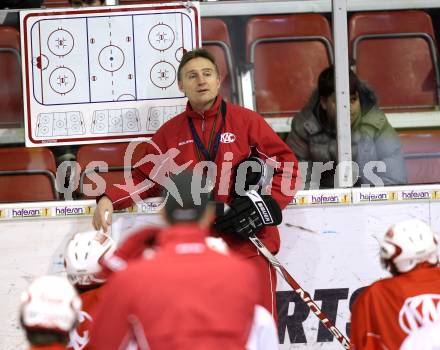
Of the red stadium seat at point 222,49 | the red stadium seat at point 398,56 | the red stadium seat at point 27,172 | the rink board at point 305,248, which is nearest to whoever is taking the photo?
the rink board at point 305,248

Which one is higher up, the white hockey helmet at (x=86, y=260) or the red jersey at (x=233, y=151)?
the red jersey at (x=233, y=151)

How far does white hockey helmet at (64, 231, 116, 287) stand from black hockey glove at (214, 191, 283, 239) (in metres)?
0.79

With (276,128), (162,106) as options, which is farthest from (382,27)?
(162,106)

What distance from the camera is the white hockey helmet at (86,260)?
3.71m

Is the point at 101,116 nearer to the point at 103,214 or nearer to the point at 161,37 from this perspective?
the point at 161,37

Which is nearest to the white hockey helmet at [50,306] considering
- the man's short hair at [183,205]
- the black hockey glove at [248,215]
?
the man's short hair at [183,205]

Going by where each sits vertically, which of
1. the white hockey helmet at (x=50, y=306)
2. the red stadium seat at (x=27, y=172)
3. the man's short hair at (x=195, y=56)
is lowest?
→ the white hockey helmet at (x=50, y=306)

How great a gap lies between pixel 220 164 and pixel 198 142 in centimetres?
14

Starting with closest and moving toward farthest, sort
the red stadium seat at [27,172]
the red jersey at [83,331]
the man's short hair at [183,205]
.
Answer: the man's short hair at [183,205] → the red jersey at [83,331] → the red stadium seat at [27,172]

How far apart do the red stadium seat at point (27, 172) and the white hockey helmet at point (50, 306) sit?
2.08 meters

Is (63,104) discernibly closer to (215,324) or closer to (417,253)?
(417,253)

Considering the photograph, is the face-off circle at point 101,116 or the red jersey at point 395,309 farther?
the face-off circle at point 101,116

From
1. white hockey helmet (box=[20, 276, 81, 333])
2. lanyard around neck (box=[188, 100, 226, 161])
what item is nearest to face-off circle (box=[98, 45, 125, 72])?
lanyard around neck (box=[188, 100, 226, 161])

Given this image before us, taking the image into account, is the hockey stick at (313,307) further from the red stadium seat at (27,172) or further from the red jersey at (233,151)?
the red stadium seat at (27,172)
